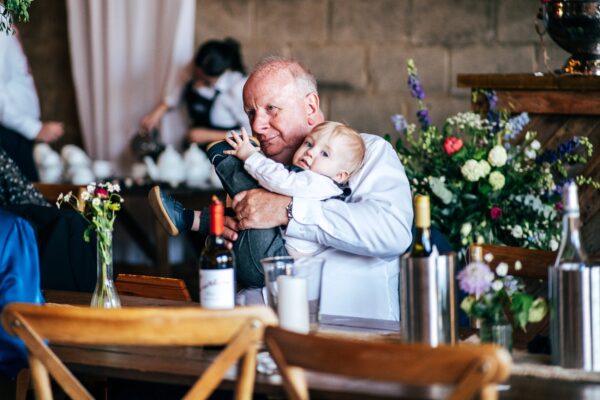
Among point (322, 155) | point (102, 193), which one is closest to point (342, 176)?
point (322, 155)

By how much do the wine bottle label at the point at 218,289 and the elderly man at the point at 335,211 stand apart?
1.74 ft

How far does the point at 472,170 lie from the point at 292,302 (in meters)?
1.60

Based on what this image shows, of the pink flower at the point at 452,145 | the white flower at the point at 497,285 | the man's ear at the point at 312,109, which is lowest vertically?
the white flower at the point at 497,285

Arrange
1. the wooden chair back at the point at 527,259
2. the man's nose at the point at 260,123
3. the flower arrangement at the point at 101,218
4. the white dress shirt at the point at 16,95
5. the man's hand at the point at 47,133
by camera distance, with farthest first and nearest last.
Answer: the man's hand at the point at 47,133 → the white dress shirt at the point at 16,95 → the man's nose at the point at 260,123 → the wooden chair back at the point at 527,259 → the flower arrangement at the point at 101,218

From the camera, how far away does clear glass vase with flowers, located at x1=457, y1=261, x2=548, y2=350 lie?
1904 millimetres

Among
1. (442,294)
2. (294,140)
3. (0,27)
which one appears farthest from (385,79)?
(442,294)

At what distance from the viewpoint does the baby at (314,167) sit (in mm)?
2623

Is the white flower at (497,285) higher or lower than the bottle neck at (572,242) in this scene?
lower

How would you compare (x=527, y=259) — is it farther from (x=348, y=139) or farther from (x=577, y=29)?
(x=577, y=29)

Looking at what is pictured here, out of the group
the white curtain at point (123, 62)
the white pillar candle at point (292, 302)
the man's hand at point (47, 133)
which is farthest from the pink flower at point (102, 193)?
the white curtain at point (123, 62)

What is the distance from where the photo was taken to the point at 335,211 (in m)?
2.58

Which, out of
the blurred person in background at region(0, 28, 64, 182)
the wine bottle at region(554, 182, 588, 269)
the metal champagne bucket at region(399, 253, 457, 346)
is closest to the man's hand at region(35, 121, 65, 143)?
the blurred person in background at region(0, 28, 64, 182)

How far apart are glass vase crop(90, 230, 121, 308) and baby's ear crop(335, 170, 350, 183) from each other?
25.2 inches

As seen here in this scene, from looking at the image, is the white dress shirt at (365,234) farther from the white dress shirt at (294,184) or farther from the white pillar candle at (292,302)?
the white pillar candle at (292,302)
